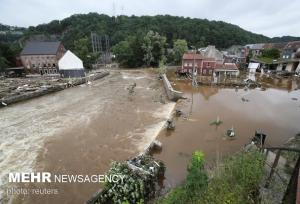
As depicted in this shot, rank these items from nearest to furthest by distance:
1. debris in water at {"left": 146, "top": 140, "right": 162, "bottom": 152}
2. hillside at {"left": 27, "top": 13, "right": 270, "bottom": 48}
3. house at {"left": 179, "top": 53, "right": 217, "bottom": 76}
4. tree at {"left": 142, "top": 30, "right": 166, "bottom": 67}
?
debris in water at {"left": 146, "top": 140, "right": 162, "bottom": 152}, house at {"left": 179, "top": 53, "right": 217, "bottom": 76}, tree at {"left": 142, "top": 30, "right": 166, "bottom": 67}, hillside at {"left": 27, "top": 13, "right": 270, "bottom": 48}

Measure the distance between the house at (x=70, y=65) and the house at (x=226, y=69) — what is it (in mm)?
25050

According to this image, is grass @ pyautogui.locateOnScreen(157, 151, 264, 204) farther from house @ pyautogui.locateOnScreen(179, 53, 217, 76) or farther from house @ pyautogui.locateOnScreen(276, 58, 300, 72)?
house @ pyautogui.locateOnScreen(276, 58, 300, 72)

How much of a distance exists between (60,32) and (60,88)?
94.5 metres

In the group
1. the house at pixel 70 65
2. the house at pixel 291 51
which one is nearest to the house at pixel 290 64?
the house at pixel 291 51

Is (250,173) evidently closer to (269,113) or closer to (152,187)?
(152,187)

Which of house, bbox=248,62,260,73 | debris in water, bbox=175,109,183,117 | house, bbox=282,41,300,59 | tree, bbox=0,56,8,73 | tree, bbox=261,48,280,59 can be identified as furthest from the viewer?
tree, bbox=261,48,280,59

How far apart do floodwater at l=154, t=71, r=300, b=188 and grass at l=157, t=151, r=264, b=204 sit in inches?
101

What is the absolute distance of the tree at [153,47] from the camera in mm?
50106

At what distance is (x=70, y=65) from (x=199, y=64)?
23592mm

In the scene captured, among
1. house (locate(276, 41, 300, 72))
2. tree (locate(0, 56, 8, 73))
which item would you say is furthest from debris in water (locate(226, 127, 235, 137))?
tree (locate(0, 56, 8, 73))

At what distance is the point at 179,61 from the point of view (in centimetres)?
5269

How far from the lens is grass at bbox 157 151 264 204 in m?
5.83

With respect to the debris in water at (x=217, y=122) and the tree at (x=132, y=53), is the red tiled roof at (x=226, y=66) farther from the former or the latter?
the debris in water at (x=217, y=122)

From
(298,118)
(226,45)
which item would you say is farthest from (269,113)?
(226,45)
